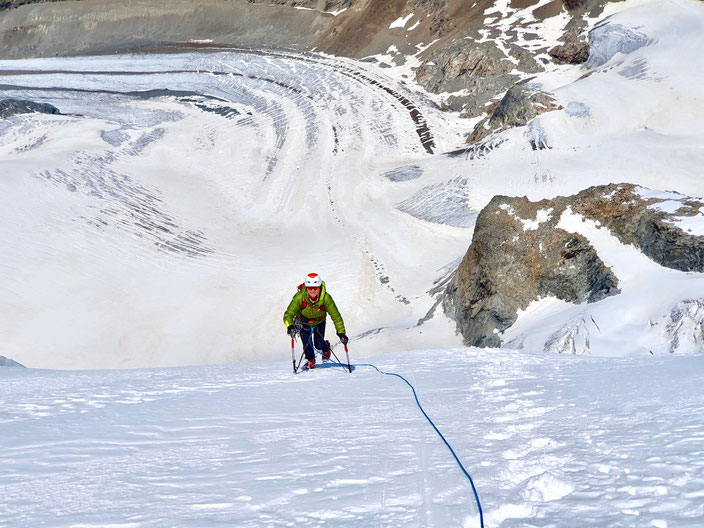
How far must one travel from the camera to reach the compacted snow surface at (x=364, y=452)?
153 inches

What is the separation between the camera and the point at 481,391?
748 centimetres

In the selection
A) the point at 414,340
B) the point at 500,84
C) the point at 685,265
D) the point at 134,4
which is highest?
the point at 134,4

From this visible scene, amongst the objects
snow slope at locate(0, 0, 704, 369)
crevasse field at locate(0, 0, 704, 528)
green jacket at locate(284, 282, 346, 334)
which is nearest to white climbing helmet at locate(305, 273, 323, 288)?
green jacket at locate(284, 282, 346, 334)

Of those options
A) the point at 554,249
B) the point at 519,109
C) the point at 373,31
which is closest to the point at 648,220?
the point at 554,249

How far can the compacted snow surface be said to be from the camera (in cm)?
388

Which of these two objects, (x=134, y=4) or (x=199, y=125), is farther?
(x=134, y=4)

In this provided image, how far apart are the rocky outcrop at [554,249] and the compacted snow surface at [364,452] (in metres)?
7.15

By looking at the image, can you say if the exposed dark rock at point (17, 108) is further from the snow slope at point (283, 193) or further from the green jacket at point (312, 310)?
the green jacket at point (312, 310)

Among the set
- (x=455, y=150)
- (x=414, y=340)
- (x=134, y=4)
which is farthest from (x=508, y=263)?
(x=134, y=4)

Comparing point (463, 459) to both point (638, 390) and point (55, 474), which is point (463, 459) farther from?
point (55, 474)

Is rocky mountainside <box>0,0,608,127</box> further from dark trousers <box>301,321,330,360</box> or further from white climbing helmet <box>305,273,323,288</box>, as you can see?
white climbing helmet <box>305,273,323,288</box>

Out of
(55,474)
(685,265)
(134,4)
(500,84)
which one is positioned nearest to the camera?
(55,474)

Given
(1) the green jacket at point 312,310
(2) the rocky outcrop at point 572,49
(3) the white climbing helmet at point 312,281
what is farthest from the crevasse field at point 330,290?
(3) the white climbing helmet at point 312,281

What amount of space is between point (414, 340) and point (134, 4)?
236ft
